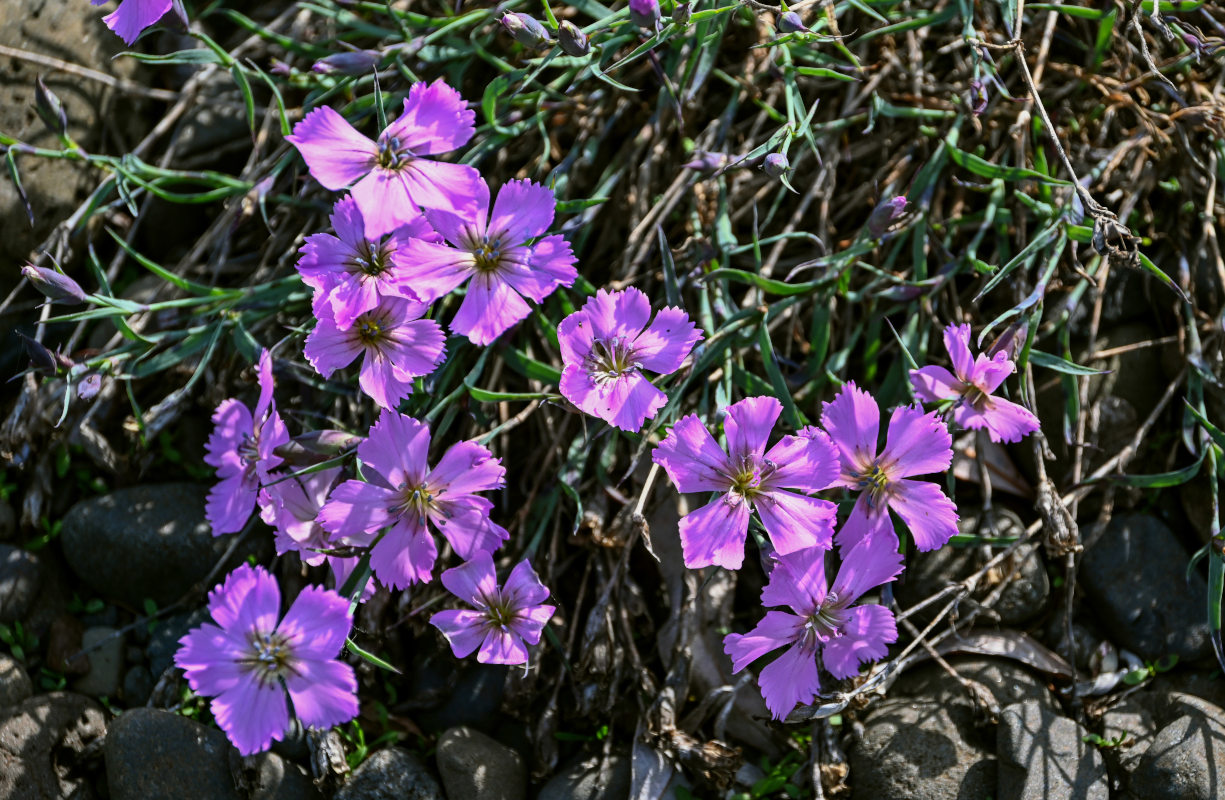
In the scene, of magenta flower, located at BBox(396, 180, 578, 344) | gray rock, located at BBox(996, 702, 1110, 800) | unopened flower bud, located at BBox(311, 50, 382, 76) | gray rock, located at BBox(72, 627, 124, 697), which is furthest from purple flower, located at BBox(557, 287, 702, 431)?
gray rock, located at BBox(72, 627, 124, 697)

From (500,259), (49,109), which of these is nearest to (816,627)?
(500,259)

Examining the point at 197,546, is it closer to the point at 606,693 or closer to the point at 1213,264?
the point at 606,693

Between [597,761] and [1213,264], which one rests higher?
[1213,264]

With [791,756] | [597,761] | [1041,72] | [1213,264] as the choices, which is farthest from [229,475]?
[1213,264]

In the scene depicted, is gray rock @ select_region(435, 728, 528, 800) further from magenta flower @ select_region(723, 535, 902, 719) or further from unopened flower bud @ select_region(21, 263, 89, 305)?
unopened flower bud @ select_region(21, 263, 89, 305)

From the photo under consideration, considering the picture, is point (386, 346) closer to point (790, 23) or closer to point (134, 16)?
point (134, 16)
